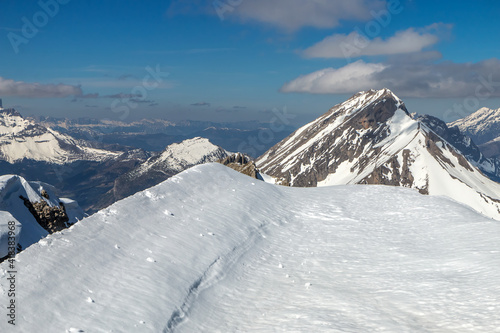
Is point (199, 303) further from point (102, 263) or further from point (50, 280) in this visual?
point (50, 280)

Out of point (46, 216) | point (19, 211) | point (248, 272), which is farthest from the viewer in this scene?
point (46, 216)

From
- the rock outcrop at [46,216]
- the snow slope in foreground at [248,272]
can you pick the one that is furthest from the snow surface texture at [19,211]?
the snow slope in foreground at [248,272]

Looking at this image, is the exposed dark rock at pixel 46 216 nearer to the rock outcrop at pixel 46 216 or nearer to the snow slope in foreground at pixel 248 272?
the rock outcrop at pixel 46 216

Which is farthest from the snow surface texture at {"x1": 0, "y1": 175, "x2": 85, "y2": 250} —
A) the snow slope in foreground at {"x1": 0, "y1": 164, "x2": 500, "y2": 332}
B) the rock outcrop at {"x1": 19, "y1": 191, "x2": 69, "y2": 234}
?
the snow slope in foreground at {"x1": 0, "y1": 164, "x2": 500, "y2": 332}

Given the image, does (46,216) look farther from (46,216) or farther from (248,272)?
(248,272)

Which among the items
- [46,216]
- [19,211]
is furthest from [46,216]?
[19,211]

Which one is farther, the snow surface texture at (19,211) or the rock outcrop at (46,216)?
the rock outcrop at (46,216)

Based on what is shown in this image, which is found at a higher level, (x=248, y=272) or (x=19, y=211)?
(x=248, y=272)

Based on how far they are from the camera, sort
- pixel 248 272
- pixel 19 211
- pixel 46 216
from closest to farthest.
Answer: pixel 248 272
pixel 19 211
pixel 46 216

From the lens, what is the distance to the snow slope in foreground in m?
11.2

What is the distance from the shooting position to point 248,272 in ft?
52.5

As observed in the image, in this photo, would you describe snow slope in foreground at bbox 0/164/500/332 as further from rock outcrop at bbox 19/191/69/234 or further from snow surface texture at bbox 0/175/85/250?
rock outcrop at bbox 19/191/69/234

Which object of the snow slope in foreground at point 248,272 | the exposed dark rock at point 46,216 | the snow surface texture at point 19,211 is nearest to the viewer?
the snow slope in foreground at point 248,272

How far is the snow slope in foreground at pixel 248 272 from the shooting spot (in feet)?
36.9
